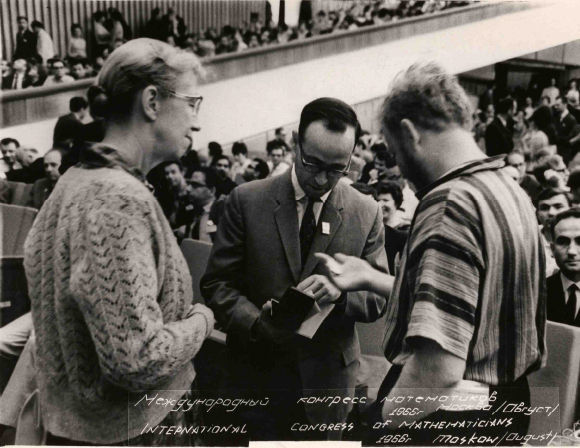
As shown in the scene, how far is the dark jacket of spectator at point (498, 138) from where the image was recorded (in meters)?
2.48

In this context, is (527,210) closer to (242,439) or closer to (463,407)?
(463,407)

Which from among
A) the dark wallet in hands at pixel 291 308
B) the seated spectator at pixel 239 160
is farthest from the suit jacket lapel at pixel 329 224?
the seated spectator at pixel 239 160

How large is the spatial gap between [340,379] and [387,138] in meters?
1.15

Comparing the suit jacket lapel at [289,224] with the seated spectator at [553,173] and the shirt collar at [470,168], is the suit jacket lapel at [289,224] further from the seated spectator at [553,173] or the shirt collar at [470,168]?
the seated spectator at [553,173]

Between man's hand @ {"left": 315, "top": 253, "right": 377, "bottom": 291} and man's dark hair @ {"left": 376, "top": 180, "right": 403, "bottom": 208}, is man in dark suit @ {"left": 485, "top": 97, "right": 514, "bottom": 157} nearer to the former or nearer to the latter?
man's dark hair @ {"left": 376, "top": 180, "right": 403, "bottom": 208}

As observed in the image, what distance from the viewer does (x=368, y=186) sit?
8.75ft

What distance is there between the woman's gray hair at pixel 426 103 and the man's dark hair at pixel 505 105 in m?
0.91

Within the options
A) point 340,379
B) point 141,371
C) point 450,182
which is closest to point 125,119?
point 141,371

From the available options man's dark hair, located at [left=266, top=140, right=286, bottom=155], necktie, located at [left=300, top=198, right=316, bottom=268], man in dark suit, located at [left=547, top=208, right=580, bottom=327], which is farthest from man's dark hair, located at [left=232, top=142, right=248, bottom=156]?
man in dark suit, located at [left=547, top=208, right=580, bottom=327]

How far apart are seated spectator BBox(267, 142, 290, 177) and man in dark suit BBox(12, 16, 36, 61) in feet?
4.26

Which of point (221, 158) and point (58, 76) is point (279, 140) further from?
point (58, 76)

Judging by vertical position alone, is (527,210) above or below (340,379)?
above

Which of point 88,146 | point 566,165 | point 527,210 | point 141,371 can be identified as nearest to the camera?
point 141,371

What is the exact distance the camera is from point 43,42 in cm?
288
